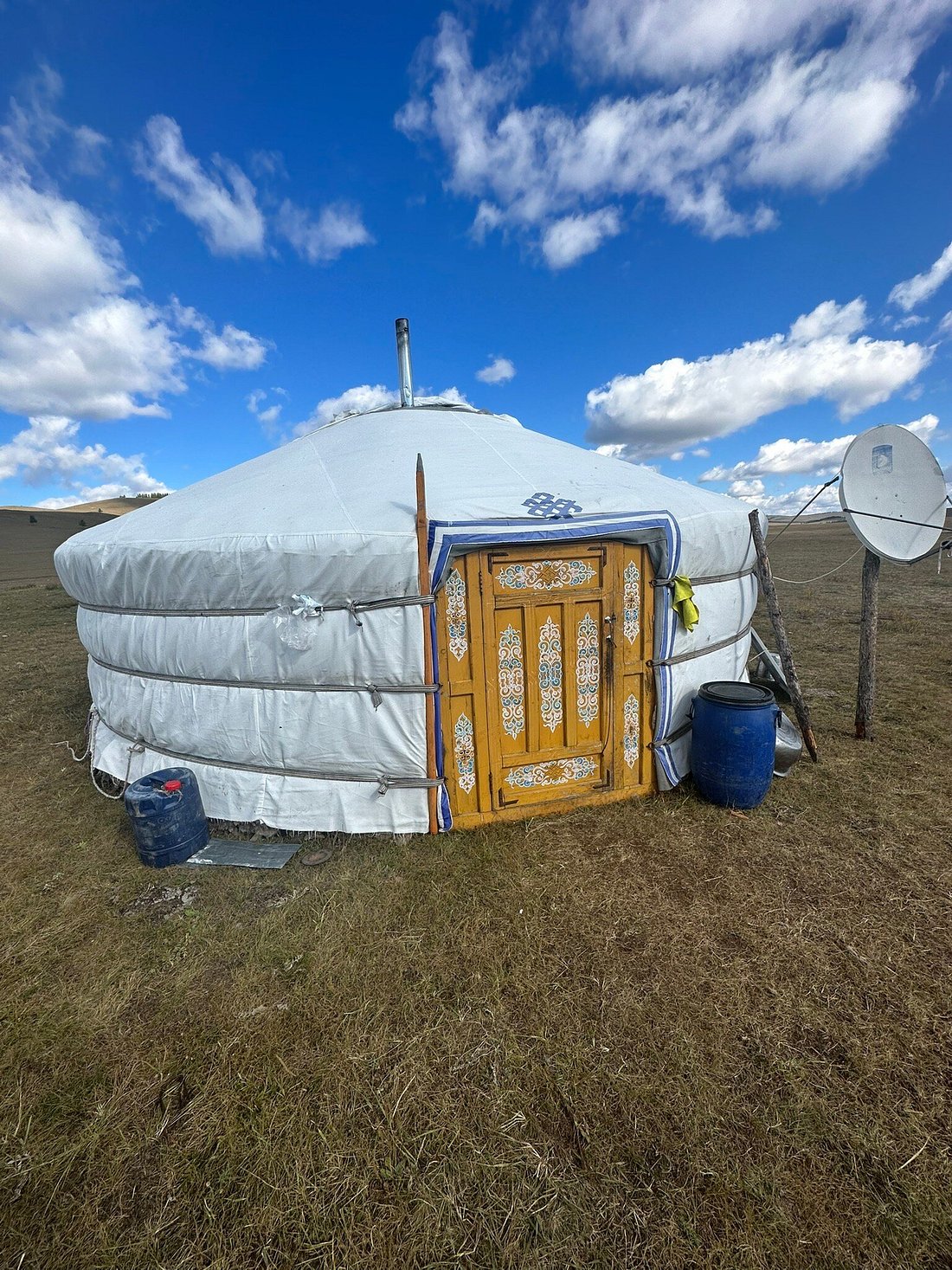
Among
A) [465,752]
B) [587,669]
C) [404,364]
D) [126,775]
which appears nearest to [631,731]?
[587,669]

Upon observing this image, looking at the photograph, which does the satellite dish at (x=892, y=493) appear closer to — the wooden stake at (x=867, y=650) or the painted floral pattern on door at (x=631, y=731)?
the wooden stake at (x=867, y=650)

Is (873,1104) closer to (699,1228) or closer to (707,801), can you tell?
(699,1228)

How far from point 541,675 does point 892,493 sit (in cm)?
324

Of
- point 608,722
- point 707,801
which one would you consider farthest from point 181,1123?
point 707,801

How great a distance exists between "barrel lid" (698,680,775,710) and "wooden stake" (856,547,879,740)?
4.18 feet

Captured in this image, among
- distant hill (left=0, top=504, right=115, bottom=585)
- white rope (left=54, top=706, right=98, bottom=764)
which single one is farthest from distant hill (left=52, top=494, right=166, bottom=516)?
white rope (left=54, top=706, right=98, bottom=764)

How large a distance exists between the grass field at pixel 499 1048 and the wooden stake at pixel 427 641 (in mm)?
333

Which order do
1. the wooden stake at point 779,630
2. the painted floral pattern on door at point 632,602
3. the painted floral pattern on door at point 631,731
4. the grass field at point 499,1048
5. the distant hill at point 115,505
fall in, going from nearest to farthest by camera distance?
the grass field at point 499,1048 < the painted floral pattern on door at point 632,602 < the painted floral pattern on door at point 631,731 < the wooden stake at point 779,630 < the distant hill at point 115,505

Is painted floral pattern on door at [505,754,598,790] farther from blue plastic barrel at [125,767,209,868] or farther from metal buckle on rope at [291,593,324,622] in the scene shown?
blue plastic barrel at [125,767,209,868]

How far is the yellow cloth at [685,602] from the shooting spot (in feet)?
12.0

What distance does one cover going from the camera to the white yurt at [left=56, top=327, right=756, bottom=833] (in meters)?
3.25

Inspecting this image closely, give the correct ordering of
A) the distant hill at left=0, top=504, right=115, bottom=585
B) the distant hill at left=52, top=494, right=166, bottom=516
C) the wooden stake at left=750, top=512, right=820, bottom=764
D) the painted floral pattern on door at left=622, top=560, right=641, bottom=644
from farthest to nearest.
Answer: the distant hill at left=52, top=494, right=166, bottom=516 → the distant hill at left=0, top=504, right=115, bottom=585 → the wooden stake at left=750, top=512, right=820, bottom=764 → the painted floral pattern on door at left=622, top=560, right=641, bottom=644

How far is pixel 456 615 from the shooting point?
3316mm

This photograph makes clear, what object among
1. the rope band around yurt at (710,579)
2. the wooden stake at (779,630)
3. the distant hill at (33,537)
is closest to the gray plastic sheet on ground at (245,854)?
the rope band around yurt at (710,579)
